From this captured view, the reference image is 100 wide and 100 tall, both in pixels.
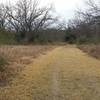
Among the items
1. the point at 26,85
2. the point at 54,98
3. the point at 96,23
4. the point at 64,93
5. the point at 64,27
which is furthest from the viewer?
the point at 64,27

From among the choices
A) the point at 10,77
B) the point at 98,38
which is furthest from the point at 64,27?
the point at 10,77

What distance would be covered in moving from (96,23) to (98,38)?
19.1m

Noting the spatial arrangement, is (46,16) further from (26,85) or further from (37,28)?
(26,85)

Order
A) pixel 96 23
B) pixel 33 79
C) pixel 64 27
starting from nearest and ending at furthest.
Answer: pixel 33 79, pixel 96 23, pixel 64 27

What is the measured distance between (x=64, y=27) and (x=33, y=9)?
32135mm

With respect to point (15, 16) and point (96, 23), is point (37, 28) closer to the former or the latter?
point (15, 16)

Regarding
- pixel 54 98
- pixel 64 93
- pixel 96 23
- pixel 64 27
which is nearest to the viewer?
pixel 54 98

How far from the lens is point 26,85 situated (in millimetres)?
11875

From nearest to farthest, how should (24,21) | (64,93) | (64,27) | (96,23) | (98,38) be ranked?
(64,93)
(96,23)
(98,38)
(24,21)
(64,27)

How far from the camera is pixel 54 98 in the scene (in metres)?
9.23

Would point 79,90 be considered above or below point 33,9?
below

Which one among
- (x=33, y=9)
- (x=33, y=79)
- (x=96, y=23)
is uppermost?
(x=33, y=9)

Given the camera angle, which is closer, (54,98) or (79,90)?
(54,98)

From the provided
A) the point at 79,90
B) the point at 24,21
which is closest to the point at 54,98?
the point at 79,90
